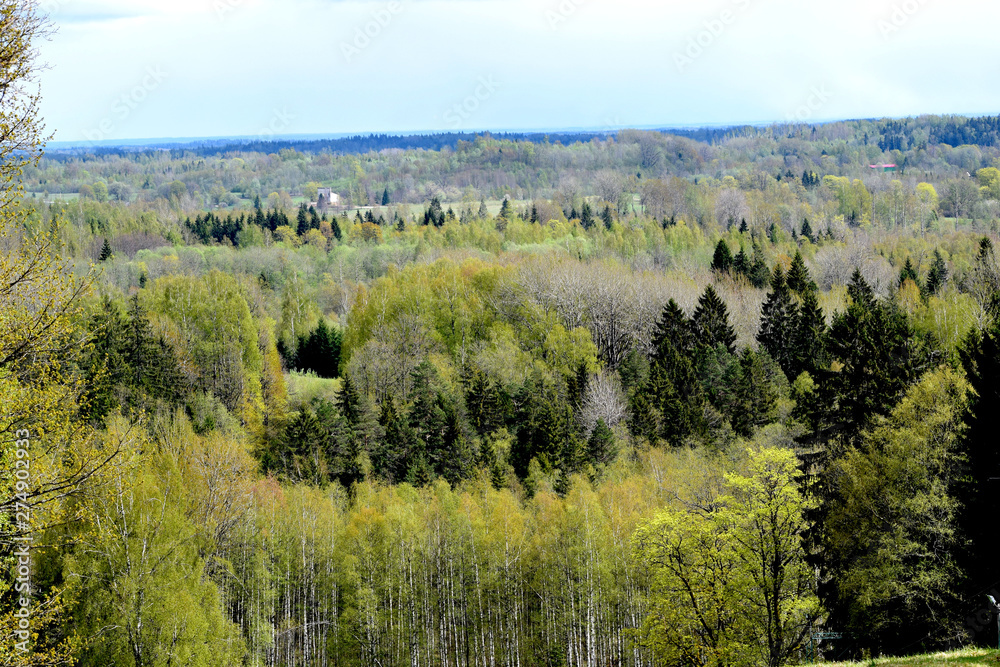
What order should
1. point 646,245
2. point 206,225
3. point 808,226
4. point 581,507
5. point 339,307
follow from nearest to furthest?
point 581,507, point 339,307, point 646,245, point 808,226, point 206,225

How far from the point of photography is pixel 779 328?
2672 inches

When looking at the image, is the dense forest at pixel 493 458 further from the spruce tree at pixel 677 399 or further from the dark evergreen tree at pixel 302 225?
the dark evergreen tree at pixel 302 225

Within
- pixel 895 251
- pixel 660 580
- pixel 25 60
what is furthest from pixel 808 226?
pixel 25 60

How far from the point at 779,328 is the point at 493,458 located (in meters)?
28.1

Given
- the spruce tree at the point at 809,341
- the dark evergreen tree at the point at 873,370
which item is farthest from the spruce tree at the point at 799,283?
the dark evergreen tree at the point at 873,370

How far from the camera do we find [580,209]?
15525 centimetres

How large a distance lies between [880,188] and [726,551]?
167m

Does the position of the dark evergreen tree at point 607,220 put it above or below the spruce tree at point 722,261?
above

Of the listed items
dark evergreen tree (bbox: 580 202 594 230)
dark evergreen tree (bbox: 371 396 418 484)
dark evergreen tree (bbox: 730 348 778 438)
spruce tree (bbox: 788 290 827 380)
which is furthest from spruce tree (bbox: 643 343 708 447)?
dark evergreen tree (bbox: 580 202 594 230)

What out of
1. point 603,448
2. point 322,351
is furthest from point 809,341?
point 322,351

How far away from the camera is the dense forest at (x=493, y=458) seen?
23281mm

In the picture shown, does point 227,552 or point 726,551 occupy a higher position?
point 726,551

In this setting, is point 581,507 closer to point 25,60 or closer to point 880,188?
point 25,60

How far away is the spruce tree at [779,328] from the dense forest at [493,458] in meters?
0.23
